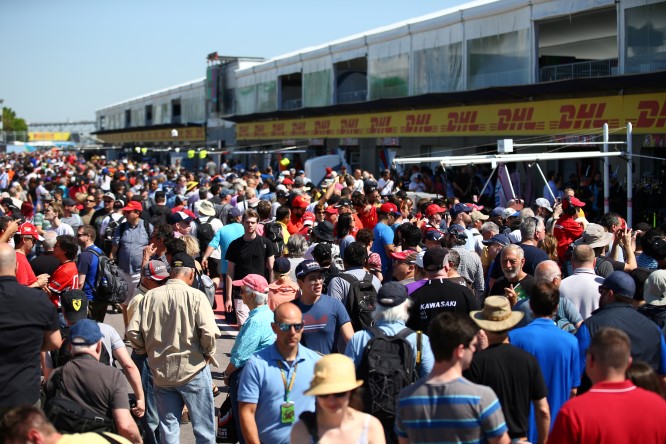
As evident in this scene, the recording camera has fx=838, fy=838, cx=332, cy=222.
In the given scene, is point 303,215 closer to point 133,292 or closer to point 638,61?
point 133,292

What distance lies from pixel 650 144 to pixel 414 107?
10.2 m

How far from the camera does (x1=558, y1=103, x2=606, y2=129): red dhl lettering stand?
62.8 feet

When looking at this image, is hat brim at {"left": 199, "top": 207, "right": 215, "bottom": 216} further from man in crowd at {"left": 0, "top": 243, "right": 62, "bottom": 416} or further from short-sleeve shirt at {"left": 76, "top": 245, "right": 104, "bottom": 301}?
man in crowd at {"left": 0, "top": 243, "right": 62, "bottom": 416}

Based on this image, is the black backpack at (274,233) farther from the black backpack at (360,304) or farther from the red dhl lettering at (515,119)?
the red dhl lettering at (515,119)

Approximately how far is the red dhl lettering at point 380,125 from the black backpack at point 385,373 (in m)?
23.9

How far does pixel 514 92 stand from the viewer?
21.3 m

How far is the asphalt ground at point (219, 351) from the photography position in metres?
7.76

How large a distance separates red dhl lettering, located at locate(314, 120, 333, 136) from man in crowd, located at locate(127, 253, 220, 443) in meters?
27.6

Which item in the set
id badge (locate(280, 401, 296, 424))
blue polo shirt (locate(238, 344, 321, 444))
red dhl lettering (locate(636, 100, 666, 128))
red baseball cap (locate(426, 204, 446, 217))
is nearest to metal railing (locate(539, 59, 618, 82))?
red dhl lettering (locate(636, 100, 666, 128))

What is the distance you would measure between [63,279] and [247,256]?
2.33m

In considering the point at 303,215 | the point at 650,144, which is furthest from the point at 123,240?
the point at 650,144

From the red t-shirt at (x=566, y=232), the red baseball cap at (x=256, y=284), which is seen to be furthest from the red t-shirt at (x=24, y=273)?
the red t-shirt at (x=566, y=232)

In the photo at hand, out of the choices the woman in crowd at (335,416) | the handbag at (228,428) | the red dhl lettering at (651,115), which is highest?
the red dhl lettering at (651,115)

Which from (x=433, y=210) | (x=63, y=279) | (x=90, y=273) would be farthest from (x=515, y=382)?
(x=433, y=210)
